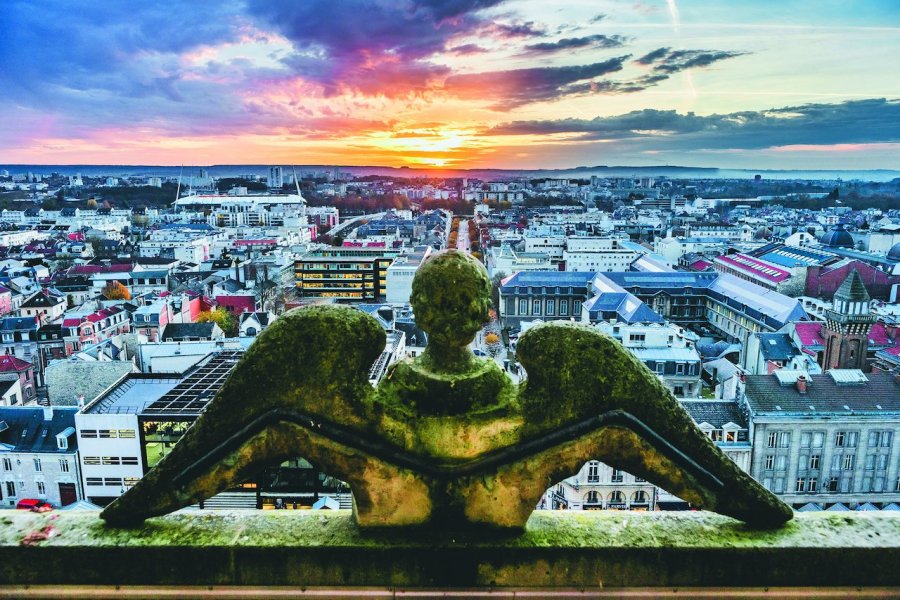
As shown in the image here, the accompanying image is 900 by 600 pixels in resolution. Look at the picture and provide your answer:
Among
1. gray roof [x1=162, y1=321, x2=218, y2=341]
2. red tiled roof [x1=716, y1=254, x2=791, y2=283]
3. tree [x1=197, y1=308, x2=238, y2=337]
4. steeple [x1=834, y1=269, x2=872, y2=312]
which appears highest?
steeple [x1=834, y1=269, x2=872, y2=312]

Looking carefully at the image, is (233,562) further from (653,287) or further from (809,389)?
(653,287)

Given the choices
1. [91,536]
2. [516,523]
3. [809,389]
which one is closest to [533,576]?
[516,523]

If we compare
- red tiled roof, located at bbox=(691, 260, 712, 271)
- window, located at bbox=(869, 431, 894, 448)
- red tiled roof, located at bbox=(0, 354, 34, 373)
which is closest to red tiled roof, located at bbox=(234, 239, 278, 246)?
red tiled roof, located at bbox=(691, 260, 712, 271)

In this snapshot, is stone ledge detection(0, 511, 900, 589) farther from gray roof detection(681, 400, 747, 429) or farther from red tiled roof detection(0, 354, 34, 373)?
red tiled roof detection(0, 354, 34, 373)

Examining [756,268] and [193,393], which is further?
[756,268]

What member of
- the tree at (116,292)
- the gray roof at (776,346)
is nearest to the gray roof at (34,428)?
the tree at (116,292)

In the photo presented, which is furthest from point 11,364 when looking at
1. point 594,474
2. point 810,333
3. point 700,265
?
point 700,265

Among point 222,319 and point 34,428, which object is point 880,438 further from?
point 222,319
